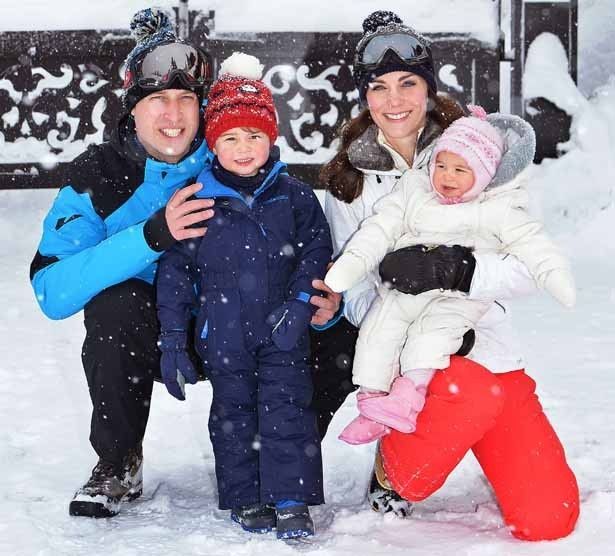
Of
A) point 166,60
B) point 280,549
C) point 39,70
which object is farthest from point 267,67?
point 280,549

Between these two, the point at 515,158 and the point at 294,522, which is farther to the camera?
the point at 515,158

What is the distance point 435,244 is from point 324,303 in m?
0.41

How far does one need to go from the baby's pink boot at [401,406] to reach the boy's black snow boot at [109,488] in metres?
0.86

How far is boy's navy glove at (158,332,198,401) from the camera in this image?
2832 mm

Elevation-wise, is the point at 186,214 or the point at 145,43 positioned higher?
the point at 145,43

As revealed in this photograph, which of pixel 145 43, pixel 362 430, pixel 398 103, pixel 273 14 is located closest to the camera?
pixel 362 430

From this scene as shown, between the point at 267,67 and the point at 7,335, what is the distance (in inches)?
136

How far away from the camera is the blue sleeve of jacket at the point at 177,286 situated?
9.51ft

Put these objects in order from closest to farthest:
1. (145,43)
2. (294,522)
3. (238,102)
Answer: (294,522) < (238,102) < (145,43)

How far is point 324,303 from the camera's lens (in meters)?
3.04

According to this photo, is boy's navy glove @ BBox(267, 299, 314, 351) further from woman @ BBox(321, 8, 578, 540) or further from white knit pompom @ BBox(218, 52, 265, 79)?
white knit pompom @ BBox(218, 52, 265, 79)

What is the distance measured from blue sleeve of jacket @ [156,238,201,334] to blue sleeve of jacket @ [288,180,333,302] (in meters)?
0.33

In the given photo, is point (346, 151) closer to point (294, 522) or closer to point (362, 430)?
point (362, 430)

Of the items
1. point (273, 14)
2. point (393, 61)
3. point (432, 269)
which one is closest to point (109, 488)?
point (432, 269)
